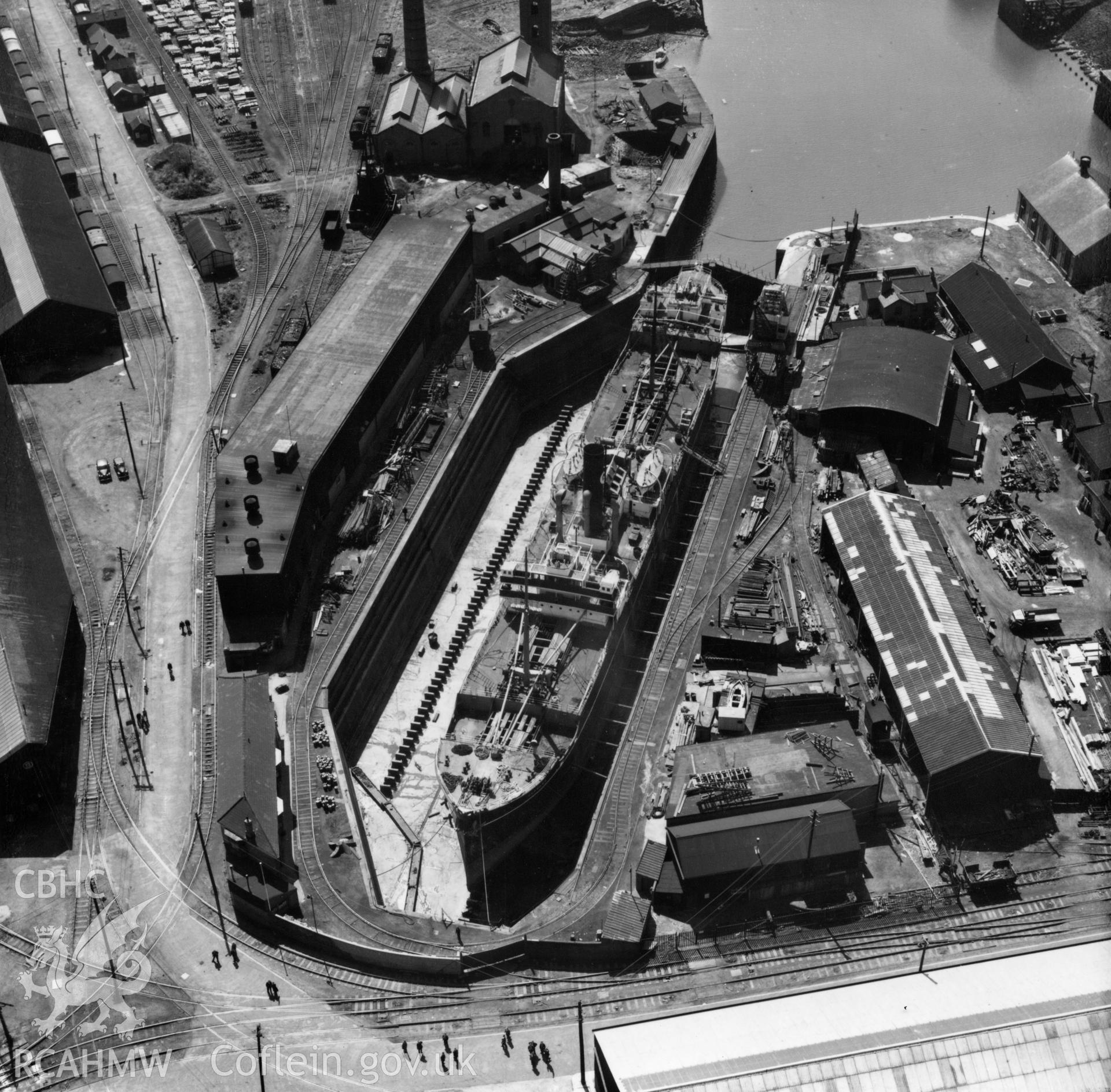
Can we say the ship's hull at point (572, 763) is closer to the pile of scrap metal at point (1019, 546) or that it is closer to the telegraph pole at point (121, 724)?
the telegraph pole at point (121, 724)

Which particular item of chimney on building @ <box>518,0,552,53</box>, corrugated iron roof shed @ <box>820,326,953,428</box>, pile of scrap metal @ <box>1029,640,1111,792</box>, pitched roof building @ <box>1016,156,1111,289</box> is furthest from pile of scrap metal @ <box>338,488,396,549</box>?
chimney on building @ <box>518,0,552,53</box>

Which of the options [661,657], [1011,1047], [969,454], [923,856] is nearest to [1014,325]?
[969,454]

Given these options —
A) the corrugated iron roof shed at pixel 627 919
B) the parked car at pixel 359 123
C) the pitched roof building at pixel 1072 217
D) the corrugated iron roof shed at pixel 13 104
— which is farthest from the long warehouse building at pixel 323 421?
the pitched roof building at pixel 1072 217

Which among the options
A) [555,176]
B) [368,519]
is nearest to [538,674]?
[368,519]

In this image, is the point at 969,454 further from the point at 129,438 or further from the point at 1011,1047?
the point at 129,438

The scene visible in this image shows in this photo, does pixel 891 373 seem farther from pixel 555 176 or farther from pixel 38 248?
pixel 38 248

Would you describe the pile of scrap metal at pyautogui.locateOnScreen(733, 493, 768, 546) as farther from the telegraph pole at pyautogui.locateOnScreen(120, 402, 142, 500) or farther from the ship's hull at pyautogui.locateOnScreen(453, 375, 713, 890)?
the telegraph pole at pyautogui.locateOnScreen(120, 402, 142, 500)
